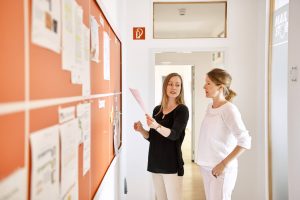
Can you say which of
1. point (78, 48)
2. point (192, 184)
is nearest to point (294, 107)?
point (78, 48)

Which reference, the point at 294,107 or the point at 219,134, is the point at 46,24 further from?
the point at 294,107

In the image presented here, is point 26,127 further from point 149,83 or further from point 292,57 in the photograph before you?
point 149,83

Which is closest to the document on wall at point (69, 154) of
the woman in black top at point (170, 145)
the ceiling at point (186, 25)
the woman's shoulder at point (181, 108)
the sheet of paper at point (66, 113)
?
the sheet of paper at point (66, 113)

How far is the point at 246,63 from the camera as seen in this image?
155 inches

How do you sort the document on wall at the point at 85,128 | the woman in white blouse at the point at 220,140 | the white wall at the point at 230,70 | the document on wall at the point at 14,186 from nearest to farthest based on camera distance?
the document on wall at the point at 14,186
the document on wall at the point at 85,128
the woman in white blouse at the point at 220,140
the white wall at the point at 230,70

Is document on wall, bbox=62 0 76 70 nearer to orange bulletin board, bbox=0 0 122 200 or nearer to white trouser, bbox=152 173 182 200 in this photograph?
orange bulletin board, bbox=0 0 122 200

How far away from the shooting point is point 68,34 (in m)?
1.03

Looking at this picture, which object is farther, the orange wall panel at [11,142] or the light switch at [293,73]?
the light switch at [293,73]

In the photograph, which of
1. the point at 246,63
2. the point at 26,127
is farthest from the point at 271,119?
the point at 26,127

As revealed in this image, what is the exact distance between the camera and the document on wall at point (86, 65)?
1306mm

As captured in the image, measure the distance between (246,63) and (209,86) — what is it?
1703 millimetres

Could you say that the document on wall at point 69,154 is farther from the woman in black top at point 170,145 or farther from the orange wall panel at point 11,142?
the woman in black top at point 170,145

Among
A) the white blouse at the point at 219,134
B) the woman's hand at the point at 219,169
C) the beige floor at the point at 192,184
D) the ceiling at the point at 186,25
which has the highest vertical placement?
the ceiling at the point at 186,25

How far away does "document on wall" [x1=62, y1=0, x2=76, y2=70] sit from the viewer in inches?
38.8
